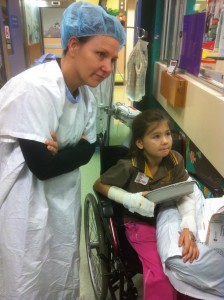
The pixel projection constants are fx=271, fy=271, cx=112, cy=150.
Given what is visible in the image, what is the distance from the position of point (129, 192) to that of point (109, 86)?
150cm

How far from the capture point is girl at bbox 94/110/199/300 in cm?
116

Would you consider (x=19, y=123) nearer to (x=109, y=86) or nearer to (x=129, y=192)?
(x=129, y=192)

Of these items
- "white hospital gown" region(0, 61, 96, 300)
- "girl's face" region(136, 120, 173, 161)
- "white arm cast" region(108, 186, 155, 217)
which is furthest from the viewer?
"girl's face" region(136, 120, 173, 161)

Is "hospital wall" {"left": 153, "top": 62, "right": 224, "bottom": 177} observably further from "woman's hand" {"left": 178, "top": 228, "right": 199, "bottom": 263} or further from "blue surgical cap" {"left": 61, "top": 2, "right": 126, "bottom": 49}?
"blue surgical cap" {"left": 61, "top": 2, "right": 126, "bottom": 49}

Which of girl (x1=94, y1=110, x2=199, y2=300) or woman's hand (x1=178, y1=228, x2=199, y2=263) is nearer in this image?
woman's hand (x1=178, y1=228, x2=199, y2=263)

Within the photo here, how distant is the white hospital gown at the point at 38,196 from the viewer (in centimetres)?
92

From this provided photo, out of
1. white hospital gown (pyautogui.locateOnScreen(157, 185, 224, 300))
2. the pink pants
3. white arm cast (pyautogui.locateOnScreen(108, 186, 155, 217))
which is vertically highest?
white arm cast (pyautogui.locateOnScreen(108, 186, 155, 217))

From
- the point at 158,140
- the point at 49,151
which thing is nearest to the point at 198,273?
the point at 158,140

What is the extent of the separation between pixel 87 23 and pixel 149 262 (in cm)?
94

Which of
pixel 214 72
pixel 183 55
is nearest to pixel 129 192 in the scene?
pixel 214 72

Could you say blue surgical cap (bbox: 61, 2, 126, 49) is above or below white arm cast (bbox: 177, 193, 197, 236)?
above

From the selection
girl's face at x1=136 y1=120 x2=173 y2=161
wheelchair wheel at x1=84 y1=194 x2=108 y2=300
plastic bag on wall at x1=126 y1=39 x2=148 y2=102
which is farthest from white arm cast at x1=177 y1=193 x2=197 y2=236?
plastic bag on wall at x1=126 y1=39 x2=148 y2=102

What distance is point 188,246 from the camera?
1.02 m

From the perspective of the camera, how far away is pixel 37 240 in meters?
1.05
